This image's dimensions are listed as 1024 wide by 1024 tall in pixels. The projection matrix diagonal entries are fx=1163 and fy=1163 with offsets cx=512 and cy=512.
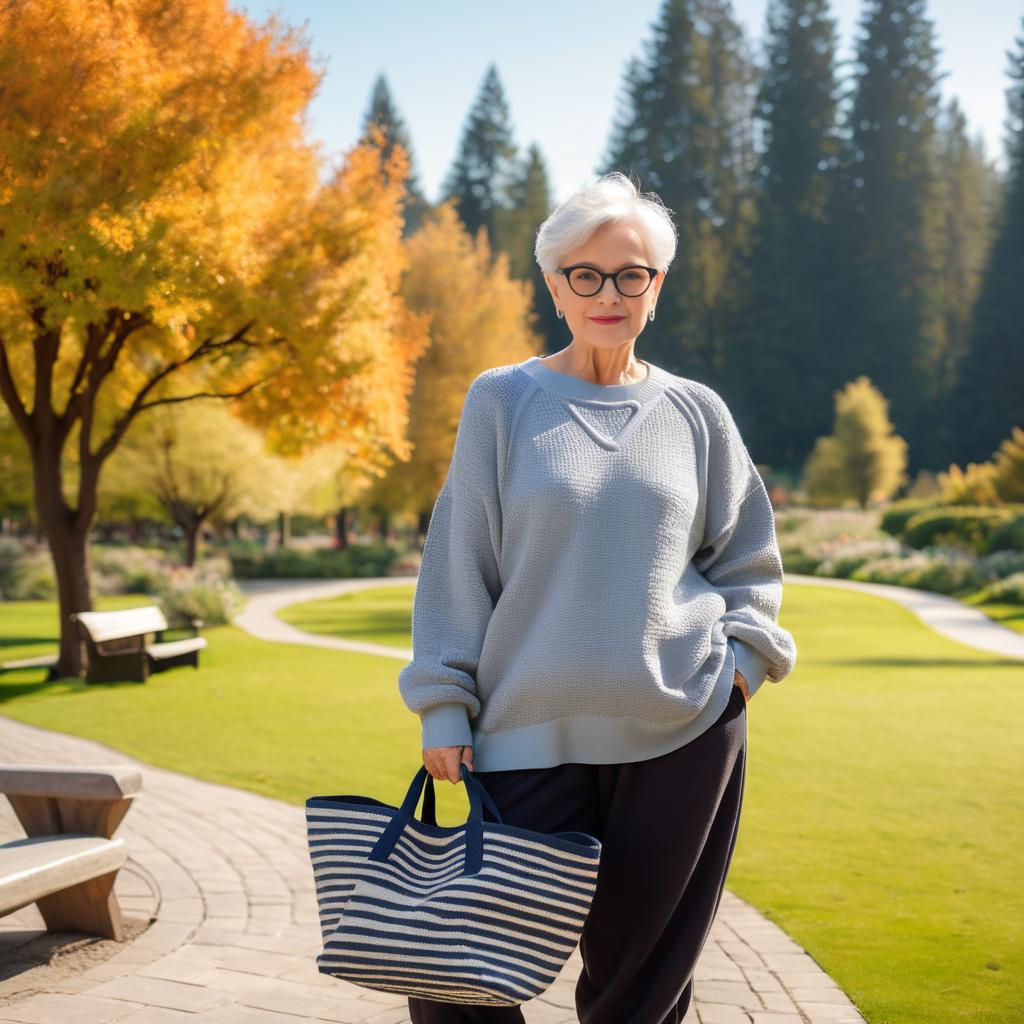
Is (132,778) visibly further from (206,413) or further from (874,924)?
(206,413)

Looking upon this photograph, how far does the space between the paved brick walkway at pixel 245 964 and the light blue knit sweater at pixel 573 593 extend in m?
1.57

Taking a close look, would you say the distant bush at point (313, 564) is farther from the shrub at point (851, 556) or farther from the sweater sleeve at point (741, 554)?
the sweater sleeve at point (741, 554)

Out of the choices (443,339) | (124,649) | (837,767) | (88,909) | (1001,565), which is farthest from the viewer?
(443,339)

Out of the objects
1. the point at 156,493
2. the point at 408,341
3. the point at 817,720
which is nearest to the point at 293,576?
the point at 156,493

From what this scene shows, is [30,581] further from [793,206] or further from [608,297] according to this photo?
[793,206]

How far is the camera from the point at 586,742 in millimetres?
2287

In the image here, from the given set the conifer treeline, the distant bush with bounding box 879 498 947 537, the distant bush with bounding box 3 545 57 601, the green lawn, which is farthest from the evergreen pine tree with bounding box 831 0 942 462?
the green lawn

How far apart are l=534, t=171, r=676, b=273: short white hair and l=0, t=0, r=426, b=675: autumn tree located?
318 inches

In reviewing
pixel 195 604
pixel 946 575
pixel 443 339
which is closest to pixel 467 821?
pixel 195 604

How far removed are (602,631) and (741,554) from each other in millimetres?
477

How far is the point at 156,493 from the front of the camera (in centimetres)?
2477

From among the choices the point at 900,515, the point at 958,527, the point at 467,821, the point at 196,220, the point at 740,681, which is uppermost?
the point at 196,220

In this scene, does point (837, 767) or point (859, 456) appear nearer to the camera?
point (837, 767)

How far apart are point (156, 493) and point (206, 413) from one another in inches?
83.8
